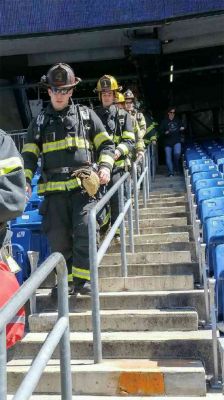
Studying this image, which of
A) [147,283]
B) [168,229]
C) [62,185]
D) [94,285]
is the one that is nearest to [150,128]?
[168,229]

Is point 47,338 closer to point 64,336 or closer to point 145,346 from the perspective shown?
point 64,336

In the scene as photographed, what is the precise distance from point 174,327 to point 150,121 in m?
7.83

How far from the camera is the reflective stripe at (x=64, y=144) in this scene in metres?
3.74

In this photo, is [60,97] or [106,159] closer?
[60,97]

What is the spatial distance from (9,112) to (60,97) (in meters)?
11.3

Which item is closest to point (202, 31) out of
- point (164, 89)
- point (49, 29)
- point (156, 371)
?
point (49, 29)

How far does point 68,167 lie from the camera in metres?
3.76

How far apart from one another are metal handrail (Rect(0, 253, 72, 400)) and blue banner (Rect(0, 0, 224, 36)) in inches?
323

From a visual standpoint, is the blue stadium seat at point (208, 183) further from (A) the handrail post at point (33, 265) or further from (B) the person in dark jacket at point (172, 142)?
(B) the person in dark jacket at point (172, 142)

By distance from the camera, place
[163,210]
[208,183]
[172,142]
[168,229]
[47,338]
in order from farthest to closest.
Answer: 1. [172,142]
2. [163,210]
3. [208,183]
4. [168,229]
5. [47,338]

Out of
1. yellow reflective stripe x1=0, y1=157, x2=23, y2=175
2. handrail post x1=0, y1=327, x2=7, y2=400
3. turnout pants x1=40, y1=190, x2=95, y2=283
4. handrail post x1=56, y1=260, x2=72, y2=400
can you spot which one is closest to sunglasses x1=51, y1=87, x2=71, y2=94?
turnout pants x1=40, y1=190, x2=95, y2=283

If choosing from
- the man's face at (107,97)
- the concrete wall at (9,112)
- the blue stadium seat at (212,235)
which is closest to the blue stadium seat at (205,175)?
the man's face at (107,97)

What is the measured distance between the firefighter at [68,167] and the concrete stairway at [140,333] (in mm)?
313

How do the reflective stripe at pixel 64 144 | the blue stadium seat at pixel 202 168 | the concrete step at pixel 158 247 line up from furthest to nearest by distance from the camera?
1. the blue stadium seat at pixel 202 168
2. the concrete step at pixel 158 247
3. the reflective stripe at pixel 64 144
